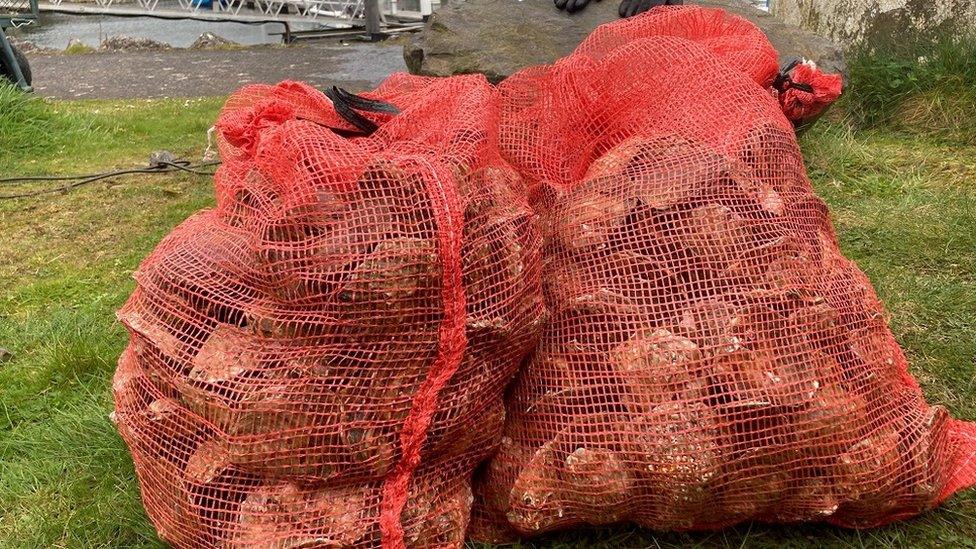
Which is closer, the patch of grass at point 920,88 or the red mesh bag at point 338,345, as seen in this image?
the red mesh bag at point 338,345

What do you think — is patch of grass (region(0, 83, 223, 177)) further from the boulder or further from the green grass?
the boulder

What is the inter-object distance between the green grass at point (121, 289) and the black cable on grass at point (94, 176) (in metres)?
0.11

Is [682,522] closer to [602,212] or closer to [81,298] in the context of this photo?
[602,212]

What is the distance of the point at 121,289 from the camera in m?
3.57

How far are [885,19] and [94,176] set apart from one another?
18.4 ft

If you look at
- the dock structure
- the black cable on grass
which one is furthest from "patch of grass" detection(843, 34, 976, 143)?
the dock structure

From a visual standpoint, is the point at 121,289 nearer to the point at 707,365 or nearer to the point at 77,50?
the point at 707,365

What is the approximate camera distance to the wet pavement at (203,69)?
33.4 feet

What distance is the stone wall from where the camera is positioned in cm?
572

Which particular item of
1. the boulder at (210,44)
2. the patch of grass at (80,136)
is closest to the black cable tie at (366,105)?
the patch of grass at (80,136)

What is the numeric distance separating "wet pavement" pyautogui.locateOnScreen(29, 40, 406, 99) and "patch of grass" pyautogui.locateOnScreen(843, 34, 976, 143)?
5.62m

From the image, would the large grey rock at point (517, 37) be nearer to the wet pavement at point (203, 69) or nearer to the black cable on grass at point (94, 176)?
the black cable on grass at point (94, 176)

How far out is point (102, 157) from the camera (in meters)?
6.14

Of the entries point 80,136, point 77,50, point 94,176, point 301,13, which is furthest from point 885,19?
point 301,13
